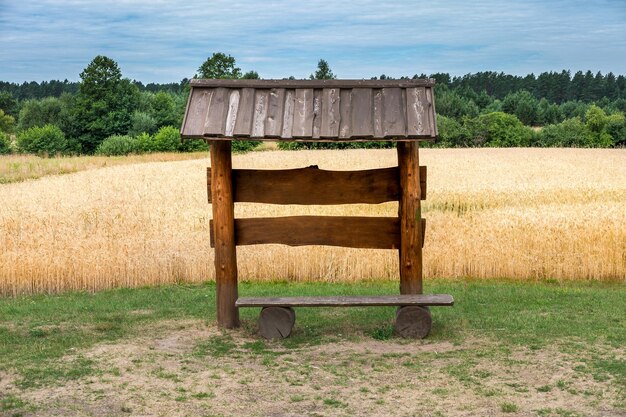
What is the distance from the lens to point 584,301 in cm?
1335

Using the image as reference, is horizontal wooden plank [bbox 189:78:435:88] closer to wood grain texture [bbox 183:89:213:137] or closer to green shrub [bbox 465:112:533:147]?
wood grain texture [bbox 183:89:213:137]

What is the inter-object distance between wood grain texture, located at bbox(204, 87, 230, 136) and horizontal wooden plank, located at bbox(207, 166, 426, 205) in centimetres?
92

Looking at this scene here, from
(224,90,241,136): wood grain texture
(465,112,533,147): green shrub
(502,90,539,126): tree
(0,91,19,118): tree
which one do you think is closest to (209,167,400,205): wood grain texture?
(224,90,241,136): wood grain texture

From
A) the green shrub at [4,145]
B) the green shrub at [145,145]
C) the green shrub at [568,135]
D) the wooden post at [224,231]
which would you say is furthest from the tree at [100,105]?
the wooden post at [224,231]

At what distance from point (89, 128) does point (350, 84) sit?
6647 cm

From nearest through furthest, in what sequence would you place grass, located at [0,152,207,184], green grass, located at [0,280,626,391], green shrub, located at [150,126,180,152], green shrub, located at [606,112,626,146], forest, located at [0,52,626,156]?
green grass, located at [0,280,626,391], grass, located at [0,152,207,184], green shrub, located at [150,126,180,152], forest, located at [0,52,626,156], green shrub, located at [606,112,626,146]

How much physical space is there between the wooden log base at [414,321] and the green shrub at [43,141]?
209 feet

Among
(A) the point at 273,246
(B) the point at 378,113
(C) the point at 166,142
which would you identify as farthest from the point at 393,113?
(C) the point at 166,142

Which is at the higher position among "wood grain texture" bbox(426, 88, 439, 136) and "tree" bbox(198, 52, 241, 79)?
"tree" bbox(198, 52, 241, 79)

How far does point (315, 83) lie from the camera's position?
10.7m

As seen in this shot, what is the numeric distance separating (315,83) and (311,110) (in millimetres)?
447

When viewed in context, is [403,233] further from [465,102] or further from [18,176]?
[465,102]

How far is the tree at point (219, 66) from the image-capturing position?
74125 millimetres

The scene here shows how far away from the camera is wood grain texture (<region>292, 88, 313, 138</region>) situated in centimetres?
1020
